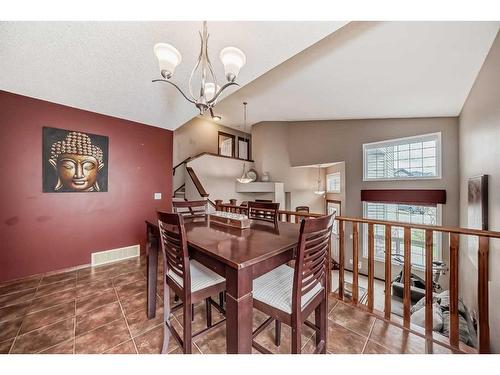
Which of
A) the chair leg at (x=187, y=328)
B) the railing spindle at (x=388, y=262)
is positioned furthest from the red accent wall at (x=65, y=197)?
the railing spindle at (x=388, y=262)

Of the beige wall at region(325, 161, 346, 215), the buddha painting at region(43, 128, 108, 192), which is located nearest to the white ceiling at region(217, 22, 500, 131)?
the beige wall at region(325, 161, 346, 215)

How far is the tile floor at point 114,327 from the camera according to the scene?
1415 mm

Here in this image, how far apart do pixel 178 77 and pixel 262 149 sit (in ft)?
14.8

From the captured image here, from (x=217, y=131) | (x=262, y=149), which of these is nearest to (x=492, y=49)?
(x=262, y=149)

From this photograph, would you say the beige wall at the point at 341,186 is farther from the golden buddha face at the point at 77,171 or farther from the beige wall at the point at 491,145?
the golden buddha face at the point at 77,171

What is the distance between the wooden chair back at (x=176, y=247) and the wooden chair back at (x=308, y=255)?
621 millimetres

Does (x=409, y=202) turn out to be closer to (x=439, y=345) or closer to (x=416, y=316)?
(x=416, y=316)

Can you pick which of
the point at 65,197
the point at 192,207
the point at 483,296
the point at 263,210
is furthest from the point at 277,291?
the point at 65,197

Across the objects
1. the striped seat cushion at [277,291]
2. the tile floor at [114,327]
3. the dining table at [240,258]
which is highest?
the dining table at [240,258]

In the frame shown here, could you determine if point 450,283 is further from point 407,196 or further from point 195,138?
point 195,138

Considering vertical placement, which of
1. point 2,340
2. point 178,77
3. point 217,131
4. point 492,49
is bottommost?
point 2,340

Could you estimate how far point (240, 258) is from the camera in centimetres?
97

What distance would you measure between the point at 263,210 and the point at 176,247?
1.16m
